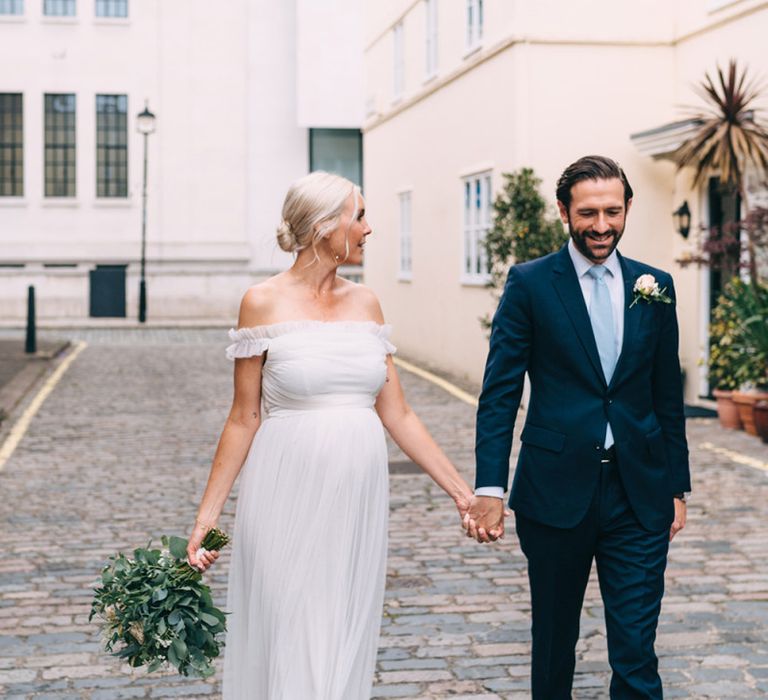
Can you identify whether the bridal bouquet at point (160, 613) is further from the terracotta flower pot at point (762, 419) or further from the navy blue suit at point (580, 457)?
the terracotta flower pot at point (762, 419)

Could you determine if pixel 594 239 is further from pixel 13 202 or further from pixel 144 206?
pixel 13 202

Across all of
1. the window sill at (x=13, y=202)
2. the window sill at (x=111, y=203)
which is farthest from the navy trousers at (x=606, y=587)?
the window sill at (x=13, y=202)

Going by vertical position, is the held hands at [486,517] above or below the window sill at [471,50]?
below

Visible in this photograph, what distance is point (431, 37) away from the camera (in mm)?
20094

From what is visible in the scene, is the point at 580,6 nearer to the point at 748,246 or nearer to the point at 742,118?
the point at 742,118

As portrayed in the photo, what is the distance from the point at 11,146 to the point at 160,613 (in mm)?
32951

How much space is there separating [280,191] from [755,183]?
2378 centimetres

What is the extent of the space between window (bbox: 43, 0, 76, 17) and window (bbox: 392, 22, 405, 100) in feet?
49.3

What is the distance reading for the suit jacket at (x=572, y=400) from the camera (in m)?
3.85

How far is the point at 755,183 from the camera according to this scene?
1284 centimetres

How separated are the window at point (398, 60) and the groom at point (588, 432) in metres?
18.9

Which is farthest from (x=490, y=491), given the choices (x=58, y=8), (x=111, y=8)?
(x=58, y=8)

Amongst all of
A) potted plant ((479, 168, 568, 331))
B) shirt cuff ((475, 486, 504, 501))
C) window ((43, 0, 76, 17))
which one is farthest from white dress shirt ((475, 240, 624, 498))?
window ((43, 0, 76, 17))

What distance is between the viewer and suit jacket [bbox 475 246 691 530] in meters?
3.85
